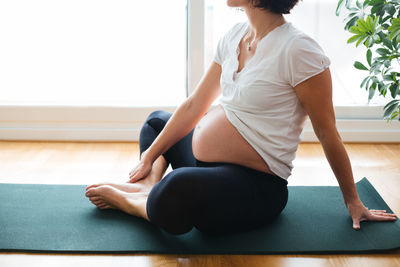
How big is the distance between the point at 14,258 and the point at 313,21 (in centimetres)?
209

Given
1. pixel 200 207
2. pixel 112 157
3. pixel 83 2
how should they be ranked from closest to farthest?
pixel 200 207
pixel 112 157
pixel 83 2

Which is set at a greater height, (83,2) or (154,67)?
(83,2)

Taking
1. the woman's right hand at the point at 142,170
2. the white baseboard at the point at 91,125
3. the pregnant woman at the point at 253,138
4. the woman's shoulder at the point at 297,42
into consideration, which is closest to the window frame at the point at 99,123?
the white baseboard at the point at 91,125

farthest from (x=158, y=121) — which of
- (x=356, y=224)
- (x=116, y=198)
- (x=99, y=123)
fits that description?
(x=99, y=123)

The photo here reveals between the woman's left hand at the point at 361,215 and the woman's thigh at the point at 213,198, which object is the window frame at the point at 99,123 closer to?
the woman's left hand at the point at 361,215

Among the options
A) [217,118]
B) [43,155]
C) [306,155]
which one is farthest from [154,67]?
[217,118]

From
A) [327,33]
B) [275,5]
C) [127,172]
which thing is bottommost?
[127,172]

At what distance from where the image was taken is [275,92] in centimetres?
162

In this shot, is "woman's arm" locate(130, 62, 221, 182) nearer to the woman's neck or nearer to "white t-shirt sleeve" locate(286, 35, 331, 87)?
the woman's neck

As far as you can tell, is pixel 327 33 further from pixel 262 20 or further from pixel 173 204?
pixel 173 204

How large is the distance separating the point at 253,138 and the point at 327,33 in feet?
4.97

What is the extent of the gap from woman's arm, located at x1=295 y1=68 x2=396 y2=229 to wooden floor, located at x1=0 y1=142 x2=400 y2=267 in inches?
8.8

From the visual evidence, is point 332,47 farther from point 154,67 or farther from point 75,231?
point 75,231

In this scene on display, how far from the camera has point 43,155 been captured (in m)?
2.70
